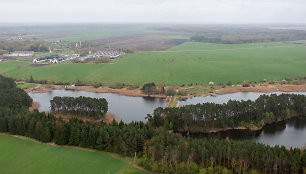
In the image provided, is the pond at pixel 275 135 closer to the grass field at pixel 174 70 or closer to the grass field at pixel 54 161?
the grass field at pixel 54 161

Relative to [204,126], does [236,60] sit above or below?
above

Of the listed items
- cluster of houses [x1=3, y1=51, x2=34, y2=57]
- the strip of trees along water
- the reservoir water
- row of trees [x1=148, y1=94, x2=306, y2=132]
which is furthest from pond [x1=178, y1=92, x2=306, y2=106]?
cluster of houses [x1=3, y1=51, x2=34, y2=57]

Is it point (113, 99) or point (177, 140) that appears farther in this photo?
point (113, 99)

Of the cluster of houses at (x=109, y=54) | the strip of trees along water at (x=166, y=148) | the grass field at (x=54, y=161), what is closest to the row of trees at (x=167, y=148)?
the strip of trees along water at (x=166, y=148)

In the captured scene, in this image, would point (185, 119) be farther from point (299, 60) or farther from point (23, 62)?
point (23, 62)

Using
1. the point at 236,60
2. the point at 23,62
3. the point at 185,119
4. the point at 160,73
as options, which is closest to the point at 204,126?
the point at 185,119

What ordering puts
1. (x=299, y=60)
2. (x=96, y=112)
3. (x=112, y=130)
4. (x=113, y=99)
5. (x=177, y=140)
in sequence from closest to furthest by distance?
(x=177, y=140) → (x=112, y=130) → (x=96, y=112) → (x=113, y=99) → (x=299, y=60)

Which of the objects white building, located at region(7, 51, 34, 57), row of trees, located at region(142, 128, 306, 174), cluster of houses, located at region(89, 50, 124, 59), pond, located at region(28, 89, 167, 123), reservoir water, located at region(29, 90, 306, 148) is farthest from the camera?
white building, located at region(7, 51, 34, 57)

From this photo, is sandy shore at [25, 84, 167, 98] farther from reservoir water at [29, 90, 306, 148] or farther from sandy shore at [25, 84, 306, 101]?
reservoir water at [29, 90, 306, 148]
